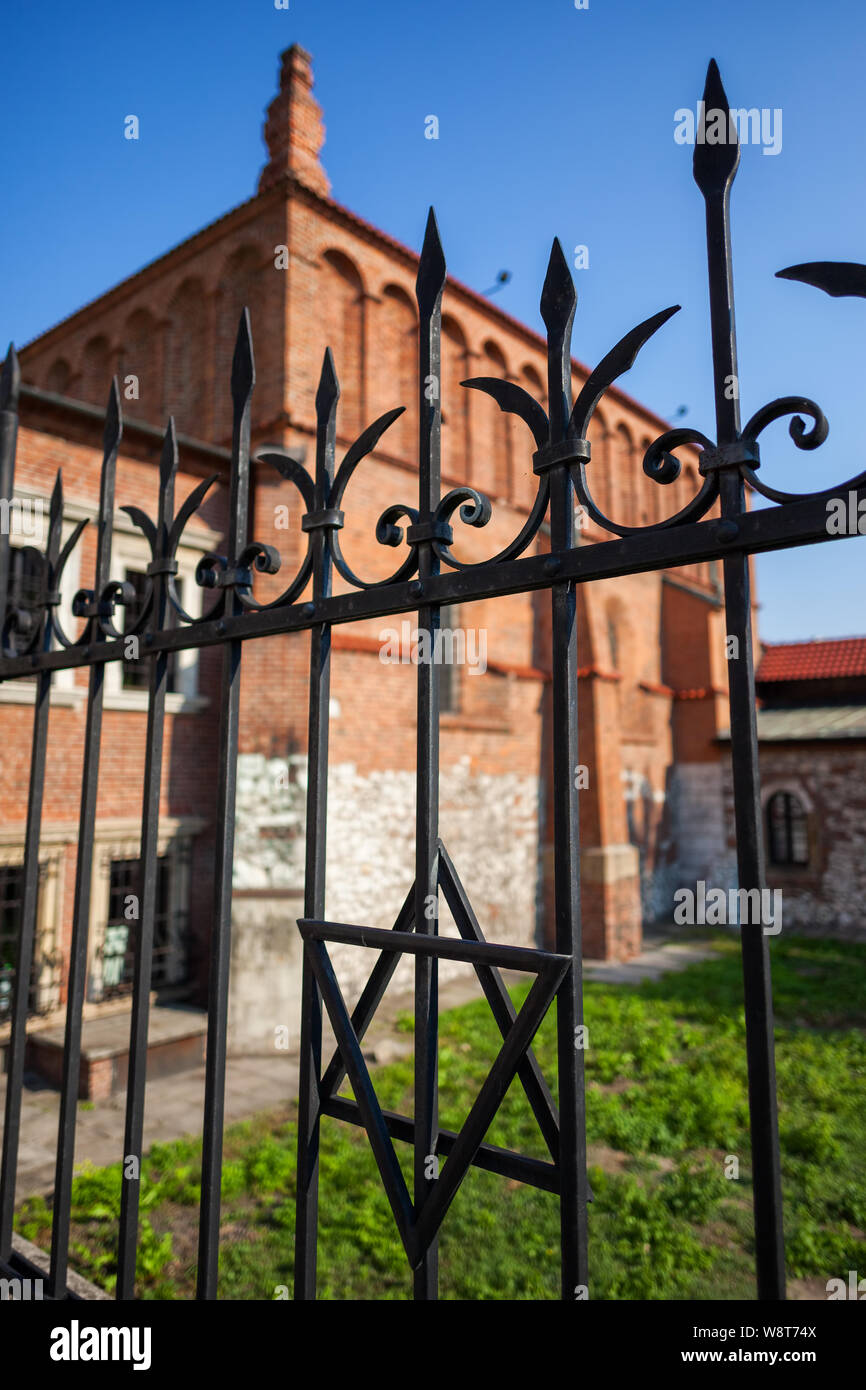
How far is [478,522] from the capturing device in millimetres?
1505

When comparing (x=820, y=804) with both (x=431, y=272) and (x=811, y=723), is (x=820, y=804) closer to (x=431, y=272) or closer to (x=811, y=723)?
(x=811, y=723)

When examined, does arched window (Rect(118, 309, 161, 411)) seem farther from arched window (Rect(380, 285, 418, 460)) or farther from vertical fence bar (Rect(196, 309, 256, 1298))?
vertical fence bar (Rect(196, 309, 256, 1298))

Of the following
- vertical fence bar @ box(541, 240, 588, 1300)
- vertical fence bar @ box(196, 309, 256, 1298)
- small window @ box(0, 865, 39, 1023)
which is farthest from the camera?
small window @ box(0, 865, 39, 1023)

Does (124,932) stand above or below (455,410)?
below

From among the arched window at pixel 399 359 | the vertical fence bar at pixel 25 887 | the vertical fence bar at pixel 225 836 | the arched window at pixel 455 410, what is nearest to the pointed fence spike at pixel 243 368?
the vertical fence bar at pixel 225 836

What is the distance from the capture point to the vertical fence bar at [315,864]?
5.26 feet

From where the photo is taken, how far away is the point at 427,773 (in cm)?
155

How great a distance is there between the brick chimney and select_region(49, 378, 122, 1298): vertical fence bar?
34.7ft

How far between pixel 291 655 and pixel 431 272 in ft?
25.6

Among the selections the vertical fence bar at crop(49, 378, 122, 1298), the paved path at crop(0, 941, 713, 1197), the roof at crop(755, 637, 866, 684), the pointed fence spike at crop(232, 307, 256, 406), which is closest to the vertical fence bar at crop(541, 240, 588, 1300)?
the pointed fence spike at crop(232, 307, 256, 406)

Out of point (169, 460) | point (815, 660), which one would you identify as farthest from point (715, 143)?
point (815, 660)

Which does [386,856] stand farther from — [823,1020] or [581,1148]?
[581,1148]

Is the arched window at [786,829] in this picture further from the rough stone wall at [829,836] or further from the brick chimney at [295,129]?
the brick chimney at [295,129]

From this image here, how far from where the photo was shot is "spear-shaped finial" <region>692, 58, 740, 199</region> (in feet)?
4.29
